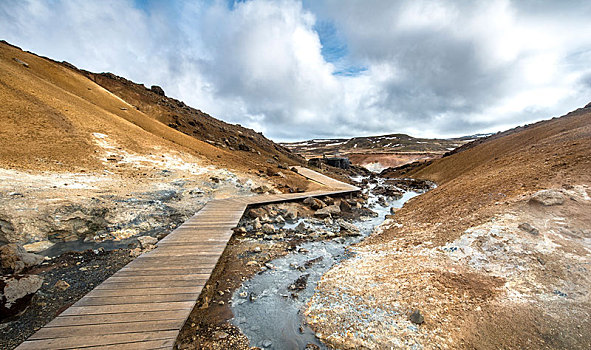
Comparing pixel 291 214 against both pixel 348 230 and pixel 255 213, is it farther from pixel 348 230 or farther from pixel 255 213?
pixel 348 230

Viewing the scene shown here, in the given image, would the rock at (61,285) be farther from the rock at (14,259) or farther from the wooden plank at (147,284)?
the wooden plank at (147,284)

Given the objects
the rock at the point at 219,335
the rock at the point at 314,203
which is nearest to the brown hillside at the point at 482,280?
the rock at the point at 219,335

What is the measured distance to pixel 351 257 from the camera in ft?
26.0

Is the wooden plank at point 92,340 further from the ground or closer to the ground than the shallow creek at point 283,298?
further from the ground

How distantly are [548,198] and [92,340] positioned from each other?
36.7 feet

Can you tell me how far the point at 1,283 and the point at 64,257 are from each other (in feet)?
8.87

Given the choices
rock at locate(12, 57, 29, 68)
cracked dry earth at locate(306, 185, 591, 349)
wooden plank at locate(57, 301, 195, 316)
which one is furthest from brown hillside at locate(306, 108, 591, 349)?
rock at locate(12, 57, 29, 68)

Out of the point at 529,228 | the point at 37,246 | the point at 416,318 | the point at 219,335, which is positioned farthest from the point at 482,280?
the point at 37,246

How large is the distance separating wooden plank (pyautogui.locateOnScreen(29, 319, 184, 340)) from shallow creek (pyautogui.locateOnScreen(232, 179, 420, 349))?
1.40 metres

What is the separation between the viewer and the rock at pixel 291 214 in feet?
42.4

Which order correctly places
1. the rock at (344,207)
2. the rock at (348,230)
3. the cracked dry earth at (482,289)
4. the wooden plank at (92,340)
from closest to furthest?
the wooden plank at (92,340), the cracked dry earth at (482,289), the rock at (348,230), the rock at (344,207)

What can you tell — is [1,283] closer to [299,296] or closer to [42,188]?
[299,296]

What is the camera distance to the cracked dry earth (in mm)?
3949

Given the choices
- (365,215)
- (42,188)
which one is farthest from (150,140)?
(365,215)
